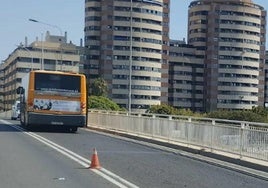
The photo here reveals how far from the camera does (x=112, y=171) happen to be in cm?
1336

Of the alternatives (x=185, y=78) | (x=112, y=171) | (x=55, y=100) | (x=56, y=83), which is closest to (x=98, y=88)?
(x=185, y=78)

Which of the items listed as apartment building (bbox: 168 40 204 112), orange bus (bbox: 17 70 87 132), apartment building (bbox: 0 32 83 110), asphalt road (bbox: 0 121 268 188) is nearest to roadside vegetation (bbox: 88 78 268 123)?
orange bus (bbox: 17 70 87 132)

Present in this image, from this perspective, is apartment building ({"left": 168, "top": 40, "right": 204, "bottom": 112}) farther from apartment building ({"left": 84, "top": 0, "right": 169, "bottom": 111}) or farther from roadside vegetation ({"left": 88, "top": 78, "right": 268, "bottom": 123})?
roadside vegetation ({"left": 88, "top": 78, "right": 268, "bottom": 123})

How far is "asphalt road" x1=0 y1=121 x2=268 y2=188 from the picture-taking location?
448 inches

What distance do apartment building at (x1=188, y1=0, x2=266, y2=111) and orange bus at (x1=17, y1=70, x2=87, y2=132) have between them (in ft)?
393

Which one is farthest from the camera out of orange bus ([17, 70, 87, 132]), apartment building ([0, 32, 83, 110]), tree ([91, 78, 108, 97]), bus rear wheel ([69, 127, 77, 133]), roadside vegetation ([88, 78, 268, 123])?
apartment building ([0, 32, 83, 110])

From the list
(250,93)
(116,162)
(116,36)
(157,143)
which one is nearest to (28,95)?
(157,143)

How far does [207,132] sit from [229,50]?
13591cm

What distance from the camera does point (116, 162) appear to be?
1551 centimetres

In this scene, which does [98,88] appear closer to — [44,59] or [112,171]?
[44,59]

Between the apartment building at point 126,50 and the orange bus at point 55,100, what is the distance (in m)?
104

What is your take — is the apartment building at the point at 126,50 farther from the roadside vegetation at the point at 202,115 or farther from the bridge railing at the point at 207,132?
the bridge railing at the point at 207,132

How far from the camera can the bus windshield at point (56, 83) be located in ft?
95.1

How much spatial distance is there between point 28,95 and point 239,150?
1537 cm
